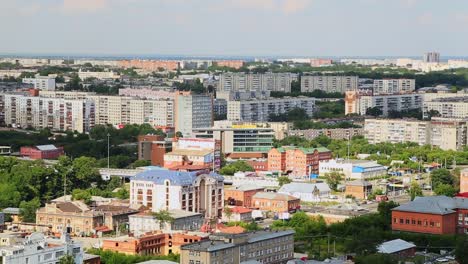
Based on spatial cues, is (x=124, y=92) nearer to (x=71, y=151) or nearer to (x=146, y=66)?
(x=71, y=151)

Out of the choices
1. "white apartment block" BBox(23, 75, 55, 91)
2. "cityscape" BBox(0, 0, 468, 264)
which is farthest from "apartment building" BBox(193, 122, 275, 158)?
"white apartment block" BBox(23, 75, 55, 91)

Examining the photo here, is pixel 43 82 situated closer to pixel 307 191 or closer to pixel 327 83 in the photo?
pixel 327 83

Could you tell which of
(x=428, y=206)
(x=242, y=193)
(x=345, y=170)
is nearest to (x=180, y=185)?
(x=242, y=193)

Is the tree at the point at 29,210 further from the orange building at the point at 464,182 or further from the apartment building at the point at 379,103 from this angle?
the apartment building at the point at 379,103

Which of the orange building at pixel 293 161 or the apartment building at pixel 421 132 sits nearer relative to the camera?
the orange building at pixel 293 161

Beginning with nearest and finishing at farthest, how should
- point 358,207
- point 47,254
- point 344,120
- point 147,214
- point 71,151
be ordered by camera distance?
point 47,254, point 147,214, point 358,207, point 71,151, point 344,120

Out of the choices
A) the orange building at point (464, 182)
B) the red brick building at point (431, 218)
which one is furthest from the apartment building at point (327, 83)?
the red brick building at point (431, 218)

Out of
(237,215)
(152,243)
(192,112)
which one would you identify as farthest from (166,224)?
(192,112)
